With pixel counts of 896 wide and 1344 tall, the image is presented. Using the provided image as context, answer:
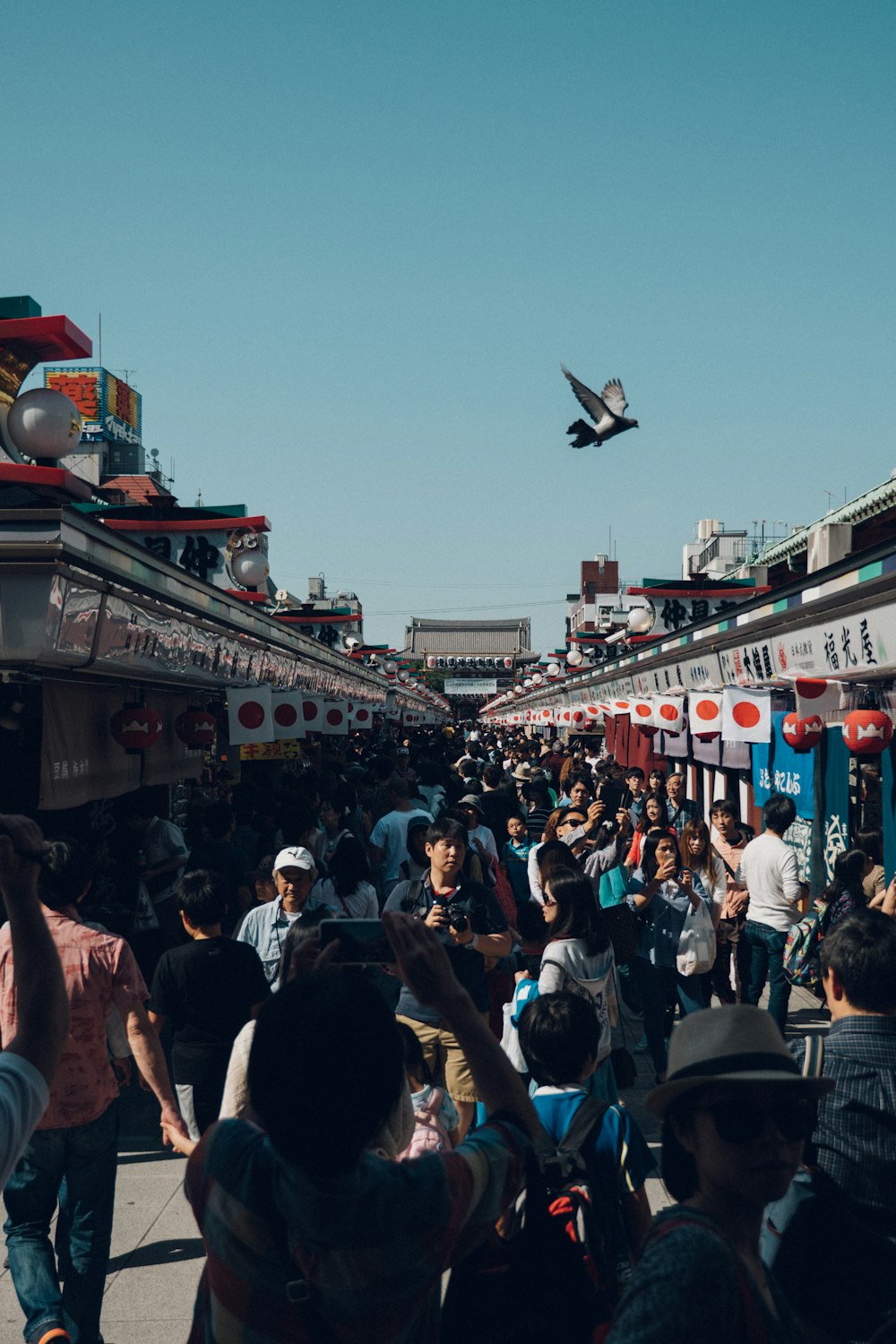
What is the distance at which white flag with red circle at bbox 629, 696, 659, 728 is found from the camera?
13.7 m

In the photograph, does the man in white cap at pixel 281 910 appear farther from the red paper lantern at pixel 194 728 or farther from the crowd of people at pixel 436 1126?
the red paper lantern at pixel 194 728

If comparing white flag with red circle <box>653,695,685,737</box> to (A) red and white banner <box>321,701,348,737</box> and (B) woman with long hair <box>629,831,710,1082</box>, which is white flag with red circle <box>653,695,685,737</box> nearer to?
(B) woman with long hair <box>629,831,710,1082</box>

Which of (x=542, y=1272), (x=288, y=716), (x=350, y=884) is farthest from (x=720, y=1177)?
(x=288, y=716)

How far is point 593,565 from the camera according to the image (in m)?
130

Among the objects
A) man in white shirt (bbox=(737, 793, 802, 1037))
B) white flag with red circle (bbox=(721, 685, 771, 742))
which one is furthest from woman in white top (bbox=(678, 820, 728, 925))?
white flag with red circle (bbox=(721, 685, 771, 742))

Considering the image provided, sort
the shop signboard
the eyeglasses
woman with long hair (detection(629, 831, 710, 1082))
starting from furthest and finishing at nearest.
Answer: the shop signboard < woman with long hair (detection(629, 831, 710, 1082)) < the eyeglasses

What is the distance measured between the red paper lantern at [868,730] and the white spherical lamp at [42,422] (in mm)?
5100

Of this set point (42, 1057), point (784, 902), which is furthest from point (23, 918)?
point (784, 902)

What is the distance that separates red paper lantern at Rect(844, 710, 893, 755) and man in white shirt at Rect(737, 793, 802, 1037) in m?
0.90

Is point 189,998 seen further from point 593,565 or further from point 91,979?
point 593,565

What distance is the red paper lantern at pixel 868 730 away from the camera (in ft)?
25.0

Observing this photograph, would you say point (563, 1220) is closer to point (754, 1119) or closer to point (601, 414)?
point (754, 1119)

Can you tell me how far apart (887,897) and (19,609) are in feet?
15.1

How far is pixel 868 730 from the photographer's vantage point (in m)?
7.60
